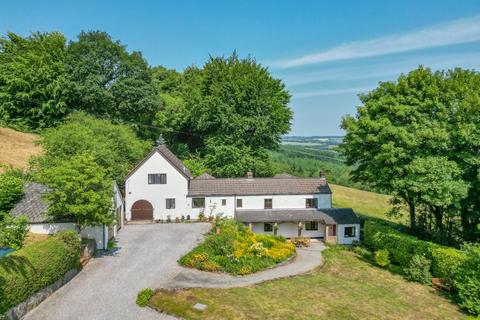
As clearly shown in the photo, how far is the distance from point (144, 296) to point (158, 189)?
20.2 meters

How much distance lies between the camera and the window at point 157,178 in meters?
38.5

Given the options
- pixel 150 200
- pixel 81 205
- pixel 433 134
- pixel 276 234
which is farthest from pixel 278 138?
pixel 81 205

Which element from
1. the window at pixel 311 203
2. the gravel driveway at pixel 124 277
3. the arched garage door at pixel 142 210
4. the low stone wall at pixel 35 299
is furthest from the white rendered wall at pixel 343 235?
the low stone wall at pixel 35 299

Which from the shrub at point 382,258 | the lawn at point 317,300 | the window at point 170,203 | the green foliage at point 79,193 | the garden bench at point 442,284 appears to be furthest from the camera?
the window at point 170,203

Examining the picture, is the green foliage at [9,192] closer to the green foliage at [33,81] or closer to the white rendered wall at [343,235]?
the green foliage at [33,81]

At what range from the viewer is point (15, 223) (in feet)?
74.2

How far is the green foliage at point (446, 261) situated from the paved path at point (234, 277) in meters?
8.57

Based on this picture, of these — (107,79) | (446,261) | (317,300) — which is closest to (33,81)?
(107,79)

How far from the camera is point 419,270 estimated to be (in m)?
26.5

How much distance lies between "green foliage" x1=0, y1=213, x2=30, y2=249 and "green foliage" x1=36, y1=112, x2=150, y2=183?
7211 millimetres

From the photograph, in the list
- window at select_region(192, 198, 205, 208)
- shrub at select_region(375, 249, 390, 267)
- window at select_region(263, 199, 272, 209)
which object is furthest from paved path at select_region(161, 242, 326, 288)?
window at select_region(192, 198, 205, 208)

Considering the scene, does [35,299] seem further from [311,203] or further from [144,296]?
[311,203]

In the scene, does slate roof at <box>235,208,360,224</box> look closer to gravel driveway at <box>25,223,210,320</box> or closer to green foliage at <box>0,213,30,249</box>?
gravel driveway at <box>25,223,210,320</box>

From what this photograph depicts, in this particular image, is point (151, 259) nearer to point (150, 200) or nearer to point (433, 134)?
point (150, 200)
